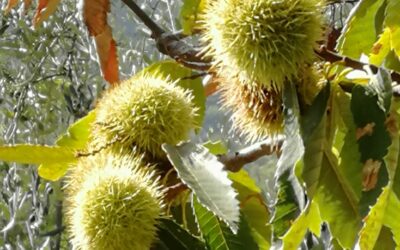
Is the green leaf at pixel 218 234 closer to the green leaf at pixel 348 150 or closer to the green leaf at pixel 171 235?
the green leaf at pixel 171 235

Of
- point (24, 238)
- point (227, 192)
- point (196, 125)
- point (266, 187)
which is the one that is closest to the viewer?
point (227, 192)

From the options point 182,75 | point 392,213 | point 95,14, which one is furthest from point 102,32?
point 392,213

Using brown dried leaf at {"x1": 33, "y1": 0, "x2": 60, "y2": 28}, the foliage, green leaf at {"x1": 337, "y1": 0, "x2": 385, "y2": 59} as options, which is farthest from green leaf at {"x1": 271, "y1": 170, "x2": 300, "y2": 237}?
brown dried leaf at {"x1": 33, "y1": 0, "x2": 60, "y2": 28}

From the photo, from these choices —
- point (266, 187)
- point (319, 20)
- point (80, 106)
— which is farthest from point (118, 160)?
point (80, 106)

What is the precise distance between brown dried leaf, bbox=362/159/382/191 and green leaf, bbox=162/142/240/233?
0.14 meters

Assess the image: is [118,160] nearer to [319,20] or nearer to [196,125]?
[196,125]

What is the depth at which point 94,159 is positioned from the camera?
1319 millimetres

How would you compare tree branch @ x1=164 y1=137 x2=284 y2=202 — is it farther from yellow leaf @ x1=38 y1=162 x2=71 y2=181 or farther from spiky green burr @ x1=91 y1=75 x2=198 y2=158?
yellow leaf @ x1=38 y1=162 x2=71 y2=181

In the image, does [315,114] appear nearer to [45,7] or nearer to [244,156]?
[244,156]

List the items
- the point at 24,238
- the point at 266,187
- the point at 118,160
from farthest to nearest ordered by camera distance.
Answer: the point at 24,238
the point at 266,187
the point at 118,160

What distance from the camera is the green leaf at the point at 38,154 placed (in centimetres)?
137

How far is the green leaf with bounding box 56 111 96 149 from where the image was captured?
1.40 m

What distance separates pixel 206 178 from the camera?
1186mm

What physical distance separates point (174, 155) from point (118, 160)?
0.30 feet
